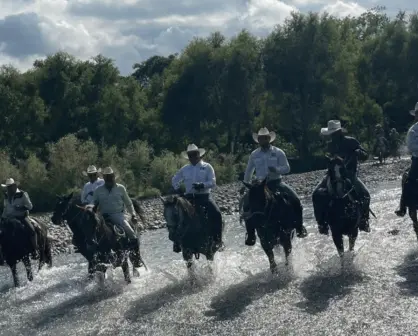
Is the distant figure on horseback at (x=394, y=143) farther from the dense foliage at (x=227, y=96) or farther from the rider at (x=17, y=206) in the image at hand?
the rider at (x=17, y=206)

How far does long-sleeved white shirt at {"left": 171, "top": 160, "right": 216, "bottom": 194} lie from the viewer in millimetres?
15633

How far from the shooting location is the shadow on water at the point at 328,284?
1240 cm

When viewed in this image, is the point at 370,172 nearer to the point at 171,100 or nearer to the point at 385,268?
the point at 171,100

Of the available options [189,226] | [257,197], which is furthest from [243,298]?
[189,226]

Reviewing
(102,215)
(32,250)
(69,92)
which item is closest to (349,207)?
(102,215)

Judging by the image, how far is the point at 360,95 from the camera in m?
66.4

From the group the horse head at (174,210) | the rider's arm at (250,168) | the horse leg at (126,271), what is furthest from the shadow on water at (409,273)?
the horse leg at (126,271)

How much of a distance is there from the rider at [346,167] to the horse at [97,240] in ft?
12.8

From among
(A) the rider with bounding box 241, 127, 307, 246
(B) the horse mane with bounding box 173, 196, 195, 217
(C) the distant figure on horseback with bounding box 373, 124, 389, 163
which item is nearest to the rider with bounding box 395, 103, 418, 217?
(A) the rider with bounding box 241, 127, 307, 246

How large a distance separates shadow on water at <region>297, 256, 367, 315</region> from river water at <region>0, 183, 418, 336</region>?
2cm

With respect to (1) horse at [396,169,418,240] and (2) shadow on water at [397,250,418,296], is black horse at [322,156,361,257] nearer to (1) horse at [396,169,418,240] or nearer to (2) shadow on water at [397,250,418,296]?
(2) shadow on water at [397,250,418,296]

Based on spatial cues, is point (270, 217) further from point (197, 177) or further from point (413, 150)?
point (413, 150)

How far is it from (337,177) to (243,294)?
2.71m

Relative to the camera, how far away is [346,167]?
1505cm
